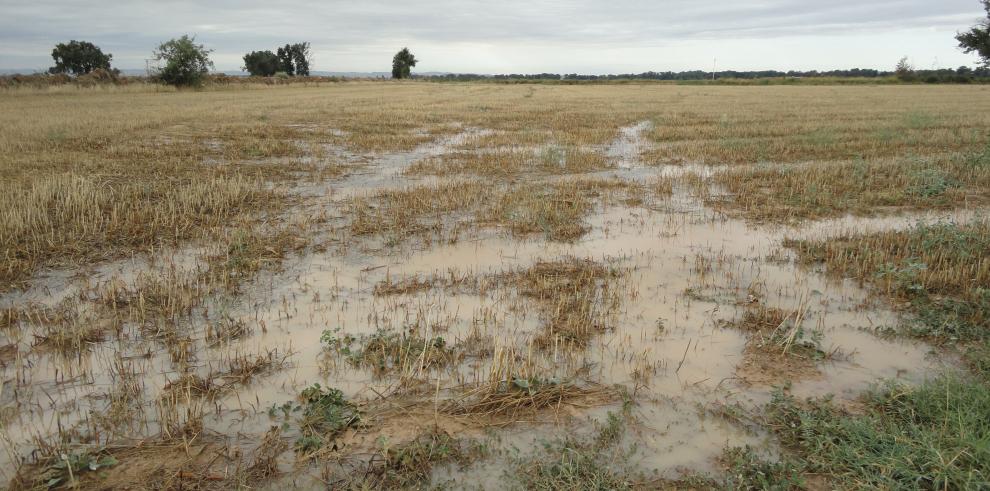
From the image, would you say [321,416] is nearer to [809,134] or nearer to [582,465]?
[582,465]

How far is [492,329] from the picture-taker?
492 cm

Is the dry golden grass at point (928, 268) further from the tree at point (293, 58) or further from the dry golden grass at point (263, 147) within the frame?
the tree at point (293, 58)

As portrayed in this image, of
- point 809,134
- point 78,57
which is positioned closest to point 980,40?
point 809,134

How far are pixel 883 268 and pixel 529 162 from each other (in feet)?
26.3

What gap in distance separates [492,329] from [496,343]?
0.63 meters

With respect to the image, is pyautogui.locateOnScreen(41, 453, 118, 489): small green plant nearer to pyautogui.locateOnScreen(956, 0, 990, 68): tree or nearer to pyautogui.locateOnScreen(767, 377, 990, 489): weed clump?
pyautogui.locateOnScreen(767, 377, 990, 489): weed clump

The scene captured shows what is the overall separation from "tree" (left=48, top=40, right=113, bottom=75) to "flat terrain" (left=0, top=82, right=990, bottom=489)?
72.7 meters

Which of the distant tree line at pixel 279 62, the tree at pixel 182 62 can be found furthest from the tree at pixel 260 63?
the tree at pixel 182 62

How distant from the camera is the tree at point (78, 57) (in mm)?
67312

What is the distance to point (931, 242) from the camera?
6656mm

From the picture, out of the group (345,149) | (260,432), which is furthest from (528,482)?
(345,149)

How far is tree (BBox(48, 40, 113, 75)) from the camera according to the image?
67312 mm

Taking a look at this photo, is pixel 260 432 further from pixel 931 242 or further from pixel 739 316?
pixel 931 242

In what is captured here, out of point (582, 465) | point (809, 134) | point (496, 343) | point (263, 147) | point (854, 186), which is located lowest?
point (582, 465)
